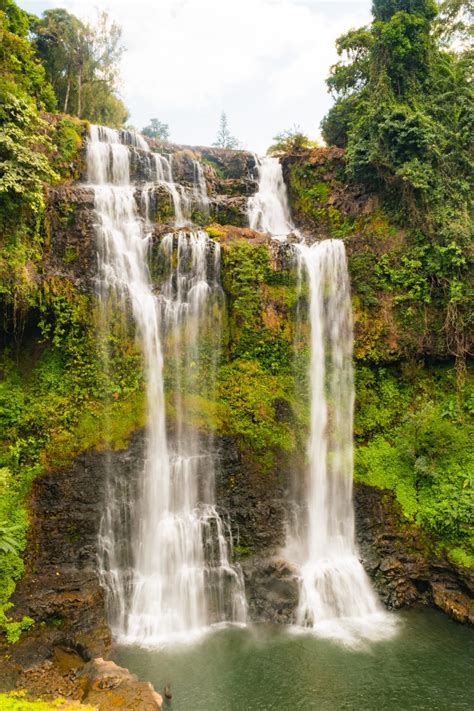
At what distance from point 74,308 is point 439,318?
1095 centimetres

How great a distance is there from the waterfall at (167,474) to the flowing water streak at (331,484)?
202 cm

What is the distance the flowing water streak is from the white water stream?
0.07 feet

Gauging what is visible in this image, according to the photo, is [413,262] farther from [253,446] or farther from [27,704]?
[27,704]

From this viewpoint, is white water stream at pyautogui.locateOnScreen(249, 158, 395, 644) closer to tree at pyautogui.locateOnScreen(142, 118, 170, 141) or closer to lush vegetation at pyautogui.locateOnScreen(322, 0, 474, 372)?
lush vegetation at pyautogui.locateOnScreen(322, 0, 474, 372)

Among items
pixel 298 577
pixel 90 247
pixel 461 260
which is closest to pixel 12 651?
pixel 298 577

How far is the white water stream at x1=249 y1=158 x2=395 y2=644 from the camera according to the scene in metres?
10.9

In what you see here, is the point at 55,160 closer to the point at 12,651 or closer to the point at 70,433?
the point at 70,433

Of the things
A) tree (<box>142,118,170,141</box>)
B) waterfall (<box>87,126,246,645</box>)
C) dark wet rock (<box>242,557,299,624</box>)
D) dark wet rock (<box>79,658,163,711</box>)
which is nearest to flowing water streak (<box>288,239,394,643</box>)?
dark wet rock (<box>242,557,299,624</box>)

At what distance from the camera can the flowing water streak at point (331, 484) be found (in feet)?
35.8

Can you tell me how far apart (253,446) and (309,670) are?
5.41m

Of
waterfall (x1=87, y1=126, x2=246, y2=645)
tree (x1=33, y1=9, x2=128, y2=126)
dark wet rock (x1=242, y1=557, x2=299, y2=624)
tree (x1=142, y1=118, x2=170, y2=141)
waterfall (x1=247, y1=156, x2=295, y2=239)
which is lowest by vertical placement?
dark wet rock (x1=242, y1=557, x2=299, y2=624)

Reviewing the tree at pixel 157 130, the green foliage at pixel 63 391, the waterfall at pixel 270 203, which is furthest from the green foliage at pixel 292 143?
the tree at pixel 157 130

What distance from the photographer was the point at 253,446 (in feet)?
42.1

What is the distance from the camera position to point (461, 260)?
13.8 meters
